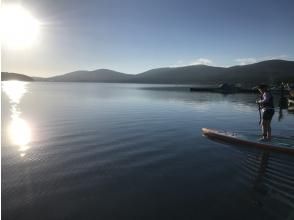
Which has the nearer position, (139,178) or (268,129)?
(139,178)

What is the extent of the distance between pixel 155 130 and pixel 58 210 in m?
14.3

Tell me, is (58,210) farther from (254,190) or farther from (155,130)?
(155,130)

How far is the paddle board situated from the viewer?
15.5 metres

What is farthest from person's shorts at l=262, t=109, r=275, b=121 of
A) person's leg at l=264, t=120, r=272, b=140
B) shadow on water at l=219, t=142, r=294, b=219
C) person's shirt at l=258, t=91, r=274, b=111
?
shadow on water at l=219, t=142, r=294, b=219

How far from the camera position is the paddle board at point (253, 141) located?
15.5 m

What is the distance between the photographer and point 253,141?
54.9 ft

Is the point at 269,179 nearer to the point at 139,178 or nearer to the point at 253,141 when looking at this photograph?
the point at 253,141

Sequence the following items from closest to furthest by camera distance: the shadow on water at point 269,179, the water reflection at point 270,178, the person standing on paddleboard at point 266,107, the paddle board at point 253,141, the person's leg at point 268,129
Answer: the shadow on water at point 269,179 < the water reflection at point 270,178 < the paddle board at point 253,141 < the person standing on paddleboard at point 266,107 < the person's leg at point 268,129

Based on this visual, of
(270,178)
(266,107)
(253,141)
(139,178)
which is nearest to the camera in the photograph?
(139,178)

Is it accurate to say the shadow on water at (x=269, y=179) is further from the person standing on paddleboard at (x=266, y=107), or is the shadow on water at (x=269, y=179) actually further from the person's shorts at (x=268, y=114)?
the person's shorts at (x=268, y=114)

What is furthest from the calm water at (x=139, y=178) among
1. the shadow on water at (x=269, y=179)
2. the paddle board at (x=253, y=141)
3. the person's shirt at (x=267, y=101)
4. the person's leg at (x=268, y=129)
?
the person's shirt at (x=267, y=101)

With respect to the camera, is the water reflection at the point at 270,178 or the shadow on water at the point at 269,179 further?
the water reflection at the point at 270,178

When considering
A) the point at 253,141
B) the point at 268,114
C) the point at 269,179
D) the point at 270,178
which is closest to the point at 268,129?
the point at 268,114

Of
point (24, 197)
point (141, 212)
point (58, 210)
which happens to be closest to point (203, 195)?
point (141, 212)
